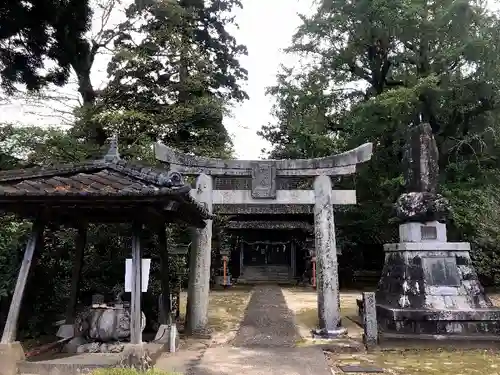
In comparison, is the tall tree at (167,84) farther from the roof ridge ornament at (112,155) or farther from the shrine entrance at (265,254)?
the shrine entrance at (265,254)

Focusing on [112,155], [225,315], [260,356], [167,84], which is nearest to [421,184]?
[260,356]

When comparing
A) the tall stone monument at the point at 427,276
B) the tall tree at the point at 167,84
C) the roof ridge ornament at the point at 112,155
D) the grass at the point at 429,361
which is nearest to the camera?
the grass at the point at 429,361

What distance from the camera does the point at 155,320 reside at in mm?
10680

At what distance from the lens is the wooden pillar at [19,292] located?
703 centimetres

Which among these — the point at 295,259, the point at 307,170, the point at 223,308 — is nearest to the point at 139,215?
the point at 307,170

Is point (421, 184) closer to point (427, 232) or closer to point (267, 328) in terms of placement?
point (427, 232)

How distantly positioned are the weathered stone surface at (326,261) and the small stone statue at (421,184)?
177 centimetres

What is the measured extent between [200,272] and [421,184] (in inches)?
222

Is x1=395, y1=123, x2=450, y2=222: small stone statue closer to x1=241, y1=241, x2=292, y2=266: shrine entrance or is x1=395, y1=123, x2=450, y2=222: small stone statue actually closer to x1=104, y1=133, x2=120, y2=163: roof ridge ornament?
x1=104, y1=133, x2=120, y2=163: roof ridge ornament

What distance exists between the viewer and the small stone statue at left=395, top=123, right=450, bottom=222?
10.5 m

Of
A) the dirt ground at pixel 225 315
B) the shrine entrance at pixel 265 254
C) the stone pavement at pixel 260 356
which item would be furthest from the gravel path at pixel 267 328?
the shrine entrance at pixel 265 254

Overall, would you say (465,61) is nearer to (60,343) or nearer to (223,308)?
(223,308)

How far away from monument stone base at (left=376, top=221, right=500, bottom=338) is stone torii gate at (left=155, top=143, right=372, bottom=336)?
1444 millimetres

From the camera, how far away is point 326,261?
10.7 metres
